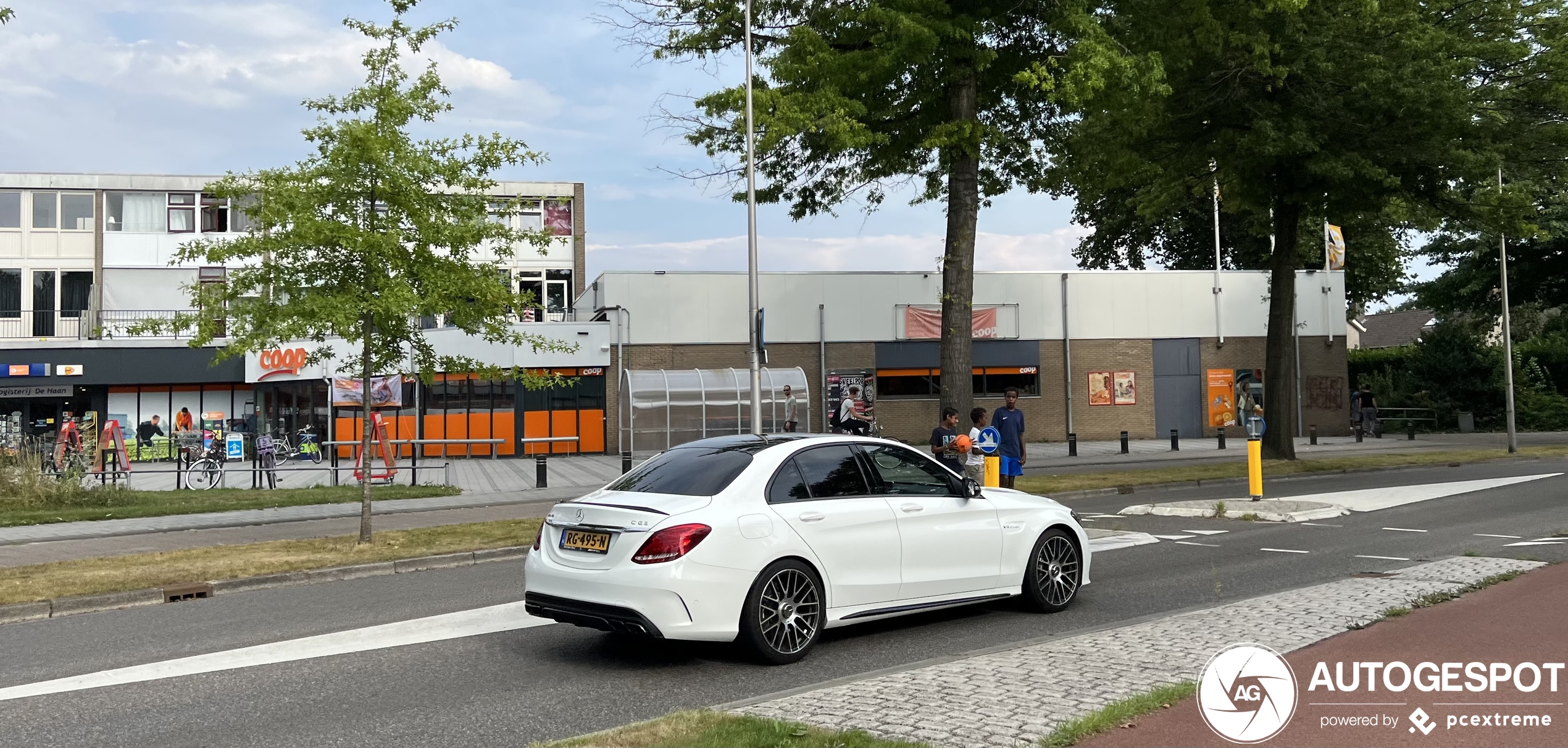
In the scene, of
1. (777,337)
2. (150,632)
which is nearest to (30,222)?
(777,337)

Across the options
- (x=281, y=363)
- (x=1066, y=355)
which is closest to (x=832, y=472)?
(x=1066, y=355)

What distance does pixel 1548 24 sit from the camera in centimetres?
2236

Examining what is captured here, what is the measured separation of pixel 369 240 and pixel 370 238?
0.03 meters

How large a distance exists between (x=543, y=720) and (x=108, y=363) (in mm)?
38777

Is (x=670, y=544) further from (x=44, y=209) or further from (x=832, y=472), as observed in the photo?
(x=44, y=209)

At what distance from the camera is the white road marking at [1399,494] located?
16.6 meters

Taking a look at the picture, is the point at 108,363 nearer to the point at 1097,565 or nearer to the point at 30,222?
the point at 30,222

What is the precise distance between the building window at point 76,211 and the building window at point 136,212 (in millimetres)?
671

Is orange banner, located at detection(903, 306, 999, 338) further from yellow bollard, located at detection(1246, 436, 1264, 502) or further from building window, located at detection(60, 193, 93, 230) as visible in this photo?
building window, located at detection(60, 193, 93, 230)

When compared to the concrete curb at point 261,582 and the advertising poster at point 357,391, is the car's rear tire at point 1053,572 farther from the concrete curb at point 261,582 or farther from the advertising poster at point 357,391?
the advertising poster at point 357,391

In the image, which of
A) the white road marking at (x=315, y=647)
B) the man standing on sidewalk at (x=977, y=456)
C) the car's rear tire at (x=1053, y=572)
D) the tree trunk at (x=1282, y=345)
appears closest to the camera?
the white road marking at (x=315, y=647)

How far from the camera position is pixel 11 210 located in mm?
41875

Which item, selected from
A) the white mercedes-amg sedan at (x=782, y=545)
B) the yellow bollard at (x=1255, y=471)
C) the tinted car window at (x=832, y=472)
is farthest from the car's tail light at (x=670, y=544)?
the yellow bollard at (x=1255, y=471)

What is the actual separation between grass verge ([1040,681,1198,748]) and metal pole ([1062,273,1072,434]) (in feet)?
A: 112
